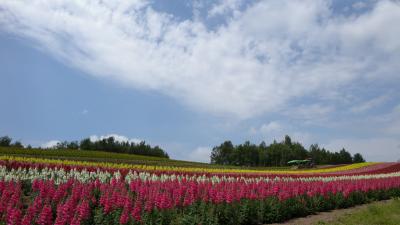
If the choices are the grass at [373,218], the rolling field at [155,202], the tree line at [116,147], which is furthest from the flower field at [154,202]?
the tree line at [116,147]

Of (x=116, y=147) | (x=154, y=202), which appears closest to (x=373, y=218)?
(x=154, y=202)

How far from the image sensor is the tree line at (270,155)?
10135 centimetres

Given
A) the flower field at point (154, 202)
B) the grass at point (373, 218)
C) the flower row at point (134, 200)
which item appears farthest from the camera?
the grass at point (373, 218)

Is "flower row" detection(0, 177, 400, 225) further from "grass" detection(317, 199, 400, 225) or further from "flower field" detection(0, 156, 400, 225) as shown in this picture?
"grass" detection(317, 199, 400, 225)

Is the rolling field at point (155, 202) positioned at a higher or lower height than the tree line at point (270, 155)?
lower

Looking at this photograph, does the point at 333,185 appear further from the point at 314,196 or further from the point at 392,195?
the point at 392,195

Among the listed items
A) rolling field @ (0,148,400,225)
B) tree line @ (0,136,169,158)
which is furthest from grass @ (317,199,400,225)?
tree line @ (0,136,169,158)

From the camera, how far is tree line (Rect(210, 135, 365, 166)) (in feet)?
333

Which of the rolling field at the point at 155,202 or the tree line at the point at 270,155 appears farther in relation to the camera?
the tree line at the point at 270,155

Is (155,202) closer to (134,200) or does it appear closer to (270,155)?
(134,200)

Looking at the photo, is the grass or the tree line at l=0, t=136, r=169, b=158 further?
the tree line at l=0, t=136, r=169, b=158

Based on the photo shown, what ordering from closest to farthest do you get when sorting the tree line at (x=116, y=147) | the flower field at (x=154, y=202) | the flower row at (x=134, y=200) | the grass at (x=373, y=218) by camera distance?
the flower row at (x=134, y=200), the flower field at (x=154, y=202), the grass at (x=373, y=218), the tree line at (x=116, y=147)

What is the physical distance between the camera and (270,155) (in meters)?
102

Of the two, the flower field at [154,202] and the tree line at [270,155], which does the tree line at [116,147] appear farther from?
the flower field at [154,202]
